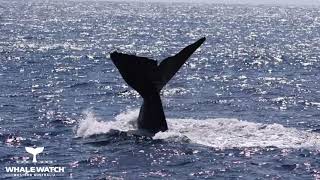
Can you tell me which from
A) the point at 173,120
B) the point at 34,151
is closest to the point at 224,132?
A: the point at 173,120

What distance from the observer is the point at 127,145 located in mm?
22391

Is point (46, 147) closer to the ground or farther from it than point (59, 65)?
closer to the ground

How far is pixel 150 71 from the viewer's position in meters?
21.8

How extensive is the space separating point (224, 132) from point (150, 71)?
14.7ft

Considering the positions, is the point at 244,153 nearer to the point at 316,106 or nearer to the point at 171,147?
the point at 171,147

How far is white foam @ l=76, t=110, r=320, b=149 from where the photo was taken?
75.2ft

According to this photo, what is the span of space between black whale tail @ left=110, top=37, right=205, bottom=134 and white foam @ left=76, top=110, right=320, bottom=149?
4.98 ft

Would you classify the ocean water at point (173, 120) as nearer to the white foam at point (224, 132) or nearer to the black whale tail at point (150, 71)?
the white foam at point (224, 132)

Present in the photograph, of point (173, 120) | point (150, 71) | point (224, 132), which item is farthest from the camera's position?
point (173, 120)

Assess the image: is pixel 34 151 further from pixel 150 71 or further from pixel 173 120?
pixel 173 120

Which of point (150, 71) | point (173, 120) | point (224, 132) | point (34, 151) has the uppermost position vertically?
point (150, 71)

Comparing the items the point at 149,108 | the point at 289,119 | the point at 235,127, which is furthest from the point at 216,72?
the point at 149,108

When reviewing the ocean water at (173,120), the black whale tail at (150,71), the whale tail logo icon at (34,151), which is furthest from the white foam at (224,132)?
the whale tail logo icon at (34,151)

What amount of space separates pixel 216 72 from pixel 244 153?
101 feet
